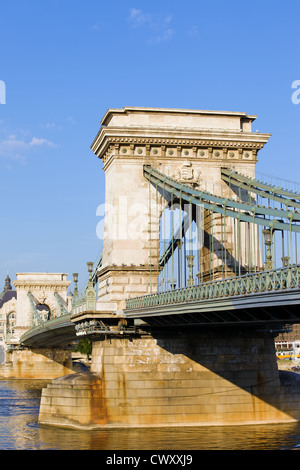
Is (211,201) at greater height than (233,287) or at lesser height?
greater

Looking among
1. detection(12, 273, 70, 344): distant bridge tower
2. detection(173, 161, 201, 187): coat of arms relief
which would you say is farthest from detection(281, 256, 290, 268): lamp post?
detection(12, 273, 70, 344): distant bridge tower

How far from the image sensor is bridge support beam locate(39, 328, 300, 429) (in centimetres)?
4416

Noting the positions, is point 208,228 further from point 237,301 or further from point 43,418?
point 237,301

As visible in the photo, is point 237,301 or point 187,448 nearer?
point 237,301

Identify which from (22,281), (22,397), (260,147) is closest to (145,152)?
(260,147)

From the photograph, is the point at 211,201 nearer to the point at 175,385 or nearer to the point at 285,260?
the point at 175,385

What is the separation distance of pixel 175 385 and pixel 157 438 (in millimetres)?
4980

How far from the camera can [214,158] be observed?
171ft

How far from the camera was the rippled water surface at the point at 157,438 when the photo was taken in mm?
38719

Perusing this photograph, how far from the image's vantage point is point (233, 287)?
33.1 metres

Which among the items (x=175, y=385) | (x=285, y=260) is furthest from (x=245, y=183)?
(x=285, y=260)

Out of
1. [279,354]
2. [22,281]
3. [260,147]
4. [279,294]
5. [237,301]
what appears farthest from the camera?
[279,354]

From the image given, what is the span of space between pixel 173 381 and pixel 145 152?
15151 millimetres

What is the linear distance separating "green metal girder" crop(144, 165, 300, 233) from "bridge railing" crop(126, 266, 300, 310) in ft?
8.95
